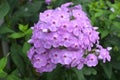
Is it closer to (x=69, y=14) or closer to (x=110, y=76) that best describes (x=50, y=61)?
(x=69, y=14)

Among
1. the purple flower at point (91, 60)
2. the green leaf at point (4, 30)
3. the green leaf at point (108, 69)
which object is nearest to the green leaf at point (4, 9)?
the green leaf at point (4, 30)

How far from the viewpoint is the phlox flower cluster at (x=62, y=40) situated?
6.10 ft

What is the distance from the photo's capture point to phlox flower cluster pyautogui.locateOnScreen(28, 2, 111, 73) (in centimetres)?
186

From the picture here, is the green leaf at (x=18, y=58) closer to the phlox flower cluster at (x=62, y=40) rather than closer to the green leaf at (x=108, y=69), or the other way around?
the phlox flower cluster at (x=62, y=40)

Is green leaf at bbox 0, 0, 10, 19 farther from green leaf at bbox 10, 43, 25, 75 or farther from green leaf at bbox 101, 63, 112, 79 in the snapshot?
green leaf at bbox 101, 63, 112, 79

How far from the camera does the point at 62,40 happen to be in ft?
6.07

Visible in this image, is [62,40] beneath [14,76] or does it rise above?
above

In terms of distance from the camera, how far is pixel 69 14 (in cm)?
198

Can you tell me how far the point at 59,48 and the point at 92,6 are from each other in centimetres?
79

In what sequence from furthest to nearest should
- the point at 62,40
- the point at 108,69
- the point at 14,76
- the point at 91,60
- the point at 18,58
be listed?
1. the point at 108,69
2. the point at 18,58
3. the point at 14,76
4. the point at 91,60
5. the point at 62,40

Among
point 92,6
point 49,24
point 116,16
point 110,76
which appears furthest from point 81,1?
point 49,24

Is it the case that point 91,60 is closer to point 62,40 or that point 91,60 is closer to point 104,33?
point 62,40

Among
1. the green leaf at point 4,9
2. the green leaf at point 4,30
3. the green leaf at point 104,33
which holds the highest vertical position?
the green leaf at point 4,9

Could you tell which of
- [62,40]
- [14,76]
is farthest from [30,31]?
[62,40]
